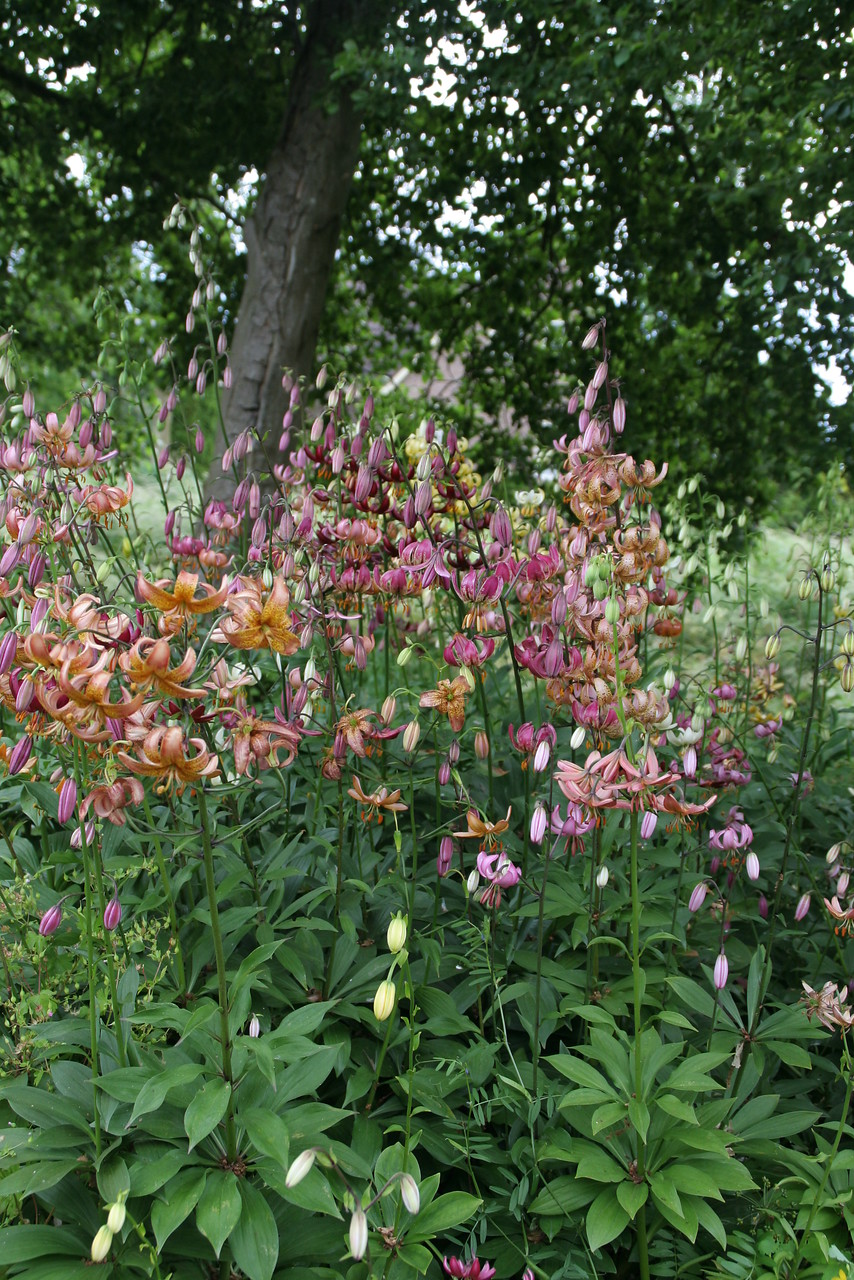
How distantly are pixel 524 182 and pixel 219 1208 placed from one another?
6.54 metres

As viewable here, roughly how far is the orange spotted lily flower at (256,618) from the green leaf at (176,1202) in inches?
37.5

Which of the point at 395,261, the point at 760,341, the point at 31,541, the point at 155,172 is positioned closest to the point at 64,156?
the point at 155,172

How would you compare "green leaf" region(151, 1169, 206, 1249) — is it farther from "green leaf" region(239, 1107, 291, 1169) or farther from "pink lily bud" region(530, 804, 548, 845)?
"pink lily bud" region(530, 804, 548, 845)

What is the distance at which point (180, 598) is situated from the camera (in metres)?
1.51

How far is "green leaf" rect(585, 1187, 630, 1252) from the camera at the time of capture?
1.77m

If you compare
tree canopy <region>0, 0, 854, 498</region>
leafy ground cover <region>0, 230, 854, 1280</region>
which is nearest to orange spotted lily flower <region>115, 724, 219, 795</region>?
leafy ground cover <region>0, 230, 854, 1280</region>

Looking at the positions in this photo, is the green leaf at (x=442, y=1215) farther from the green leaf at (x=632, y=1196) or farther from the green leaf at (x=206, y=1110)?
the green leaf at (x=206, y=1110)

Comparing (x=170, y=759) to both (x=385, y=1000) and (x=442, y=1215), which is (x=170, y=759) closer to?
(x=385, y=1000)

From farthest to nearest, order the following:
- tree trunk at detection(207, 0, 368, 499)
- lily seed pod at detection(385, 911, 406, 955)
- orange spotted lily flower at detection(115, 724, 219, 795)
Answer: tree trunk at detection(207, 0, 368, 499) → lily seed pod at detection(385, 911, 406, 955) → orange spotted lily flower at detection(115, 724, 219, 795)

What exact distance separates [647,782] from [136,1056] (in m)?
1.17

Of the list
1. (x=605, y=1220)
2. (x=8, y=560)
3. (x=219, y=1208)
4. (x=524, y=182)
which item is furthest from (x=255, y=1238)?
(x=524, y=182)

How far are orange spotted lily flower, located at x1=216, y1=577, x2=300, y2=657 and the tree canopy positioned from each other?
4.21 meters

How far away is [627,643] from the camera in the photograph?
213 cm

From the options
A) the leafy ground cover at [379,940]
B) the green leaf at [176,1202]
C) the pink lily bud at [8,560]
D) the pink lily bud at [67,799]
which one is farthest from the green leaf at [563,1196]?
the pink lily bud at [8,560]
